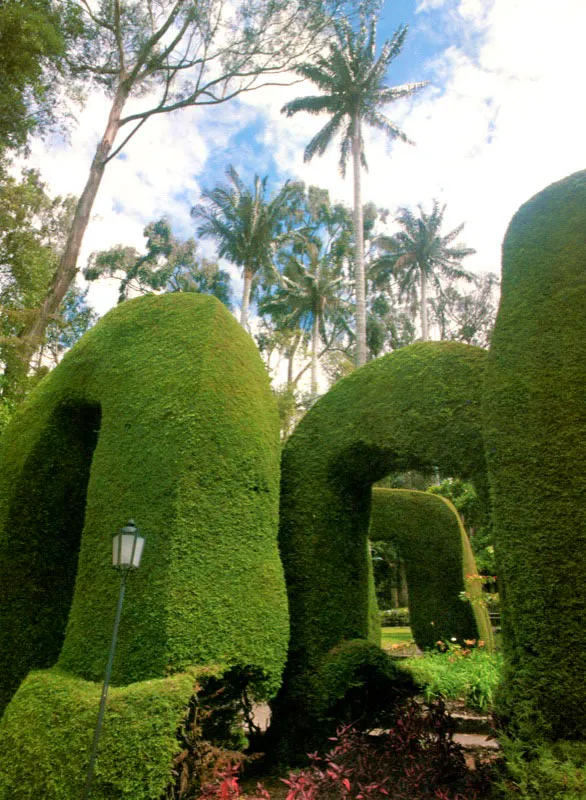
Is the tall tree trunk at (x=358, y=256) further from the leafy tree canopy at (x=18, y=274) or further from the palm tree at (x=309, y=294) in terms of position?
the leafy tree canopy at (x=18, y=274)

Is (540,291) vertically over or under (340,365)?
under

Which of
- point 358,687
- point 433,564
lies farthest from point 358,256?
point 358,687

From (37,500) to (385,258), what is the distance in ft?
84.4

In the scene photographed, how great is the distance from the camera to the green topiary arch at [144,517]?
4664 millimetres

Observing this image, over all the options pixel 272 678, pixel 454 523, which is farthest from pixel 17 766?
pixel 454 523

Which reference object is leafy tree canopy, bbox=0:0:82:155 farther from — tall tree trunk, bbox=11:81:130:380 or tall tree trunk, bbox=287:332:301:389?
tall tree trunk, bbox=287:332:301:389

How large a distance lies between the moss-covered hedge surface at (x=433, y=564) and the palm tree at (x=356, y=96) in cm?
879

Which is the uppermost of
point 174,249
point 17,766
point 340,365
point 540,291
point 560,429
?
point 174,249

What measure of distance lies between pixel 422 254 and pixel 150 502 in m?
26.1

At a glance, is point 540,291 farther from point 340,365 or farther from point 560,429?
point 340,365

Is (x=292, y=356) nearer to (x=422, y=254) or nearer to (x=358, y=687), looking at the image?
(x=422, y=254)

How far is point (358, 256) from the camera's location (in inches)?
755

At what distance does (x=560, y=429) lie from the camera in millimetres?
4555

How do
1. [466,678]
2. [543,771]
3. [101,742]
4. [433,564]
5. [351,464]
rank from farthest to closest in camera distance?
[433,564], [466,678], [351,464], [101,742], [543,771]
